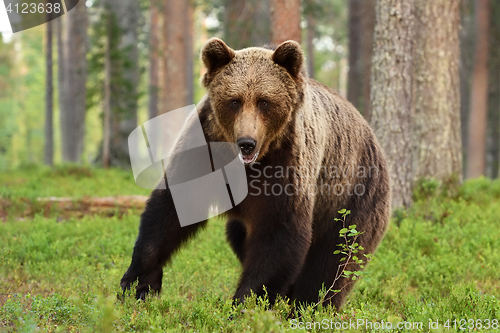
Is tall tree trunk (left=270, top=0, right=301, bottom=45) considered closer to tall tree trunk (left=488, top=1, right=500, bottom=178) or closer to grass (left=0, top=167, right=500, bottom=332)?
grass (left=0, top=167, right=500, bottom=332)

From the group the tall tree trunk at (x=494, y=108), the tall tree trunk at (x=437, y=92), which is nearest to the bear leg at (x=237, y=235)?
the tall tree trunk at (x=437, y=92)

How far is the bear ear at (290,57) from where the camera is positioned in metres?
3.80

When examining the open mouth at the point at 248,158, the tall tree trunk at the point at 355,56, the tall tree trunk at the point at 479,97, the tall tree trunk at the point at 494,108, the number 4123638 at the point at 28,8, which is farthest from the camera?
the tall tree trunk at the point at 494,108

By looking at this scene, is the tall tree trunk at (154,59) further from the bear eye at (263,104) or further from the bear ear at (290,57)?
the bear eye at (263,104)

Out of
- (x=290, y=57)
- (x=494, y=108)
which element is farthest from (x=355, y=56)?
(x=290, y=57)

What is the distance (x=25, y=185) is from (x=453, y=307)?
10220mm

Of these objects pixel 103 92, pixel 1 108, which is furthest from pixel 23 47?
pixel 103 92

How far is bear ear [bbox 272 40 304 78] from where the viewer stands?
380cm

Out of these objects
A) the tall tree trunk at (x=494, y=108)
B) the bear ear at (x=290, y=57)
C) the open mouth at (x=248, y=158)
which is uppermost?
the bear ear at (x=290, y=57)

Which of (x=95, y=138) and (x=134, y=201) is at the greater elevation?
(x=134, y=201)

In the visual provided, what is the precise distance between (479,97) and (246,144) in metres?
16.6

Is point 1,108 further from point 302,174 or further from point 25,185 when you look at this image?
point 302,174

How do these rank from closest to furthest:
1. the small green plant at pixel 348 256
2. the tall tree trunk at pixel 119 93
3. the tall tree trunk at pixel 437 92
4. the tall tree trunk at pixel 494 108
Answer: the small green plant at pixel 348 256 → the tall tree trunk at pixel 437 92 → the tall tree trunk at pixel 119 93 → the tall tree trunk at pixel 494 108

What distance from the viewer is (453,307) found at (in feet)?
14.2
